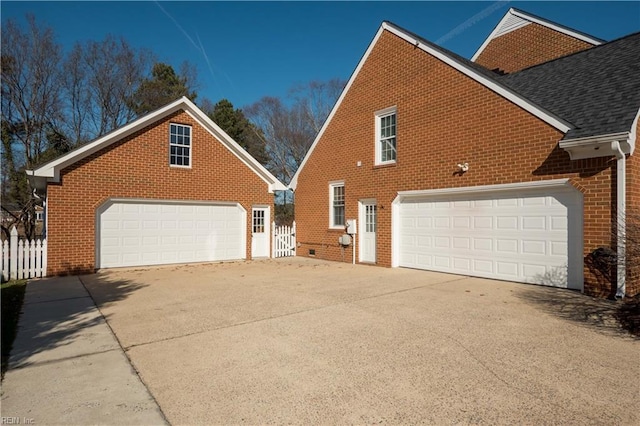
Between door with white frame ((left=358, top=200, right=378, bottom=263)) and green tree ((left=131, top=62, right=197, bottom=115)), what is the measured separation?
1885 centimetres

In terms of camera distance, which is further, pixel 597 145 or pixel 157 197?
pixel 157 197

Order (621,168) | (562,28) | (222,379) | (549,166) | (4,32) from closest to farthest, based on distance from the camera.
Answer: (222,379) → (621,168) → (549,166) → (562,28) → (4,32)

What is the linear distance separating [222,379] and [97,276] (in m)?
8.66

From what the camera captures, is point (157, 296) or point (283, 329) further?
point (157, 296)

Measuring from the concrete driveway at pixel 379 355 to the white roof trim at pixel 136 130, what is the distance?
4625 mm

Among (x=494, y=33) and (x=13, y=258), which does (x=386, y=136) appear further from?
(x=13, y=258)

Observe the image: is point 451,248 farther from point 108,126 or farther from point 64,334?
point 108,126

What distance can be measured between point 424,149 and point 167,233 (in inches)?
347

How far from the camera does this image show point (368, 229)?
1332 cm

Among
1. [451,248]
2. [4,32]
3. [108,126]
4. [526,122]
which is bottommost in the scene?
[451,248]

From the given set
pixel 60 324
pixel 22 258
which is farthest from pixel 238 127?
pixel 60 324

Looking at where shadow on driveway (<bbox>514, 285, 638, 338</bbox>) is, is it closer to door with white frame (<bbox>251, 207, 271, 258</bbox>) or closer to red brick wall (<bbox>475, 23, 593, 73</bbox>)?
door with white frame (<bbox>251, 207, 271, 258</bbox>)

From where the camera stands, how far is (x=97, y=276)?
10.6 metres

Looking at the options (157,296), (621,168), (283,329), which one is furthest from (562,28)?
(157,296)
